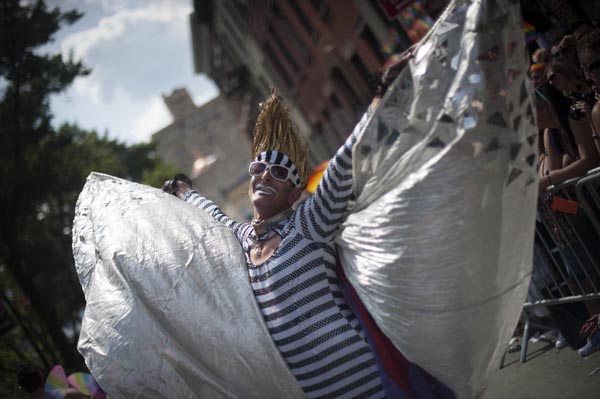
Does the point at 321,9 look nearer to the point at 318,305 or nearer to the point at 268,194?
the point at 268,194

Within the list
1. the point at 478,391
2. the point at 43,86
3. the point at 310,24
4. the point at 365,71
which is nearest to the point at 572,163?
the point at 478,391

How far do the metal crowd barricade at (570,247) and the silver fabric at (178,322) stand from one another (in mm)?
1933

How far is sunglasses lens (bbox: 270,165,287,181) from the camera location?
2.52 metres

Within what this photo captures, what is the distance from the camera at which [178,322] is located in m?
2.34

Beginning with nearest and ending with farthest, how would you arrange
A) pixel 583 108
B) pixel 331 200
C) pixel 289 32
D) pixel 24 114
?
pixel 331 200, pixel 583 108, pixel 24 114, pixel 289 32

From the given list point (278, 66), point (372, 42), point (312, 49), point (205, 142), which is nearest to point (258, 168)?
point (372, 42)

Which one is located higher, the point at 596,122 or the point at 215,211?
the point at 215,211

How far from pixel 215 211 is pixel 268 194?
0.53 metres

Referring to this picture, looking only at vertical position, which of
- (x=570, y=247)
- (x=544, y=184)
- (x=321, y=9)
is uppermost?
(x=321, y=9)

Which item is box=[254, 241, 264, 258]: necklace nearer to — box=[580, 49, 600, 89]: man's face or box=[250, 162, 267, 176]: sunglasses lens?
box=[250, 162, 267, 176]: sunglasses lens

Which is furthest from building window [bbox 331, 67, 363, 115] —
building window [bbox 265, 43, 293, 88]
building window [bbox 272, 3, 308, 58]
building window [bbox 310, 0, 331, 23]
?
building window [bbox 265, 43, 293, 88]

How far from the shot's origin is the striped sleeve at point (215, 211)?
272 cm

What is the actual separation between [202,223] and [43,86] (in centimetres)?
845

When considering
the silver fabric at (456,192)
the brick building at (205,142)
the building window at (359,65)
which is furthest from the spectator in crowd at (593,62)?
the brick building at (205,142)
